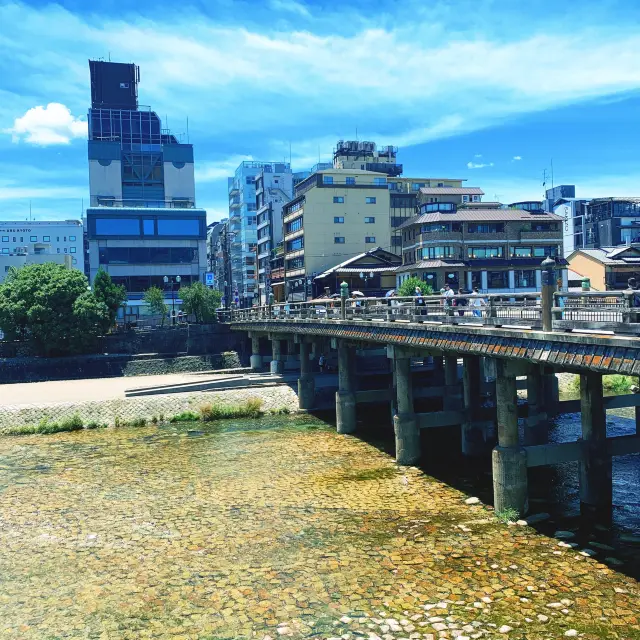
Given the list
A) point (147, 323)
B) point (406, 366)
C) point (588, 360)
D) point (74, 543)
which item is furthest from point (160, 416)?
point (147, 323)

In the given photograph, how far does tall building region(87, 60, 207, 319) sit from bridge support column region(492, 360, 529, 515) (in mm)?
83756

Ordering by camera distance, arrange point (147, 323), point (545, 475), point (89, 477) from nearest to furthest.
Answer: point (545, 475) < point (89, 477) < point (147, 323)

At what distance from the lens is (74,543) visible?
61.7 feet

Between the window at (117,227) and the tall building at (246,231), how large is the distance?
899 inches

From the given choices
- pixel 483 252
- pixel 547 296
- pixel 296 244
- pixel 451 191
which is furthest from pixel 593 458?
pixel 451 191

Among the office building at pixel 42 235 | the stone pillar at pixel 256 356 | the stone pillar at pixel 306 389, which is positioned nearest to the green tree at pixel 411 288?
the stone pillar at pixel 256 356

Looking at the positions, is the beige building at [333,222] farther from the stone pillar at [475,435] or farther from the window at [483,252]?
the stone pillar at [475,435]

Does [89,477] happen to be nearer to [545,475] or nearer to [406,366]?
[406,366]

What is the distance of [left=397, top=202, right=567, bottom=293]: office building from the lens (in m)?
72.4

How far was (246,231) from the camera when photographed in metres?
121

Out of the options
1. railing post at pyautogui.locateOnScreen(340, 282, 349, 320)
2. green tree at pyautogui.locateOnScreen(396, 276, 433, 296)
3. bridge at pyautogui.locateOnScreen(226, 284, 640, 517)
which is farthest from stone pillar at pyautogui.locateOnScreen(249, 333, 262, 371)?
railing post at pyautogui.locateOnScreen(340, 282, 349, 320)

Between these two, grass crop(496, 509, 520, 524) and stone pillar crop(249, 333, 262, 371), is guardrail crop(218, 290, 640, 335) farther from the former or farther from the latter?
stone pillar crop(249, 333, 262, 371)

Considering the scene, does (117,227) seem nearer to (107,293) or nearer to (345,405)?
(107,293)

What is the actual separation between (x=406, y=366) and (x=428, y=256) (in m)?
47.7
